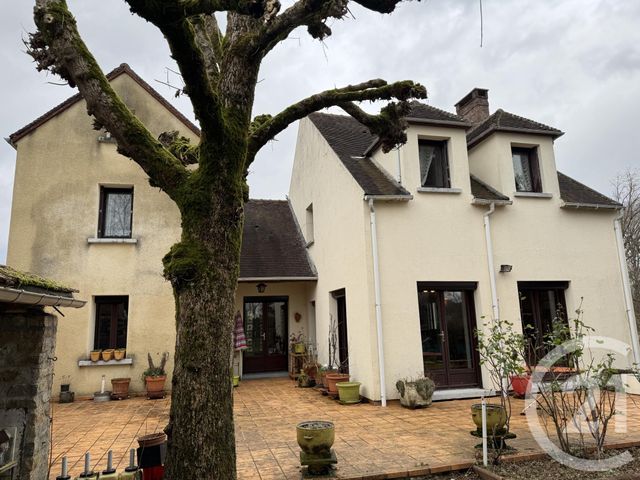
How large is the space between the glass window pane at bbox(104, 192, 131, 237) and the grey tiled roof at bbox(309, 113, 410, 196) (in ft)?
19.0

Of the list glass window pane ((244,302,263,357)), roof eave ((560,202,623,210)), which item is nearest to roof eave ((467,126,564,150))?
roof eave ((560,202,623,210))

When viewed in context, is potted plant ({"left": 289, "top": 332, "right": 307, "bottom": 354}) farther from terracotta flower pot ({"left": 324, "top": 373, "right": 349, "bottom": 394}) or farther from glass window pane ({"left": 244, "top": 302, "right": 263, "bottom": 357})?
terracotta flower pot ({"left": 324, "top": 373, "right": 349, "bottom": 394})

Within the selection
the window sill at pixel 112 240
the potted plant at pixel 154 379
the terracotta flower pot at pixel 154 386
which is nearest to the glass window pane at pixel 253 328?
the potted plant at pixel 154 379

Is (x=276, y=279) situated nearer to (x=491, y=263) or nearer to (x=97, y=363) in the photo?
(x=97, y=363)

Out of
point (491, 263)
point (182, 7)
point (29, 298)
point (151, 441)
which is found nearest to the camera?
point (182, 7)

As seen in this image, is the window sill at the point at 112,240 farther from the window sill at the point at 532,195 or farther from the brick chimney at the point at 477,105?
the brick chimney at the point at 477,105

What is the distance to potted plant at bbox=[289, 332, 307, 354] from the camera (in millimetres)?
12672

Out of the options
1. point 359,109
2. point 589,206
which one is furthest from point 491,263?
point 359,109

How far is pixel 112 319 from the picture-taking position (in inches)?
416

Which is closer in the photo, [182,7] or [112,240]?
[182,7]

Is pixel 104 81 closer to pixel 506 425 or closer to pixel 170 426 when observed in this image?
pixel 170 426

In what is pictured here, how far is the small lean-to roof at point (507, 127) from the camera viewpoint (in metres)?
10.4

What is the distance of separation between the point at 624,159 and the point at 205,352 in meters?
23.3

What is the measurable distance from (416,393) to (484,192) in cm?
521
